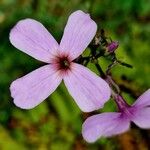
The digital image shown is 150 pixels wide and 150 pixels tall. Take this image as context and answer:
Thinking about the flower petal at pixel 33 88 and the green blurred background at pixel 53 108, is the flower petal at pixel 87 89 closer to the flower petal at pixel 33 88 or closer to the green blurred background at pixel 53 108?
the flower petal at pixel 33 88

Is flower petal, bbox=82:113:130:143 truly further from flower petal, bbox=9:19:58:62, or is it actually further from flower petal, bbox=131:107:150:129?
flower petal, bbox=9:19:58:62

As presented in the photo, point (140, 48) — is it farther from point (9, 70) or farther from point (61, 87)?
point (9, 70)

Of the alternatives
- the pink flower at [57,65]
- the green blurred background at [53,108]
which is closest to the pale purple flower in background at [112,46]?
the pink flower at [57,65]

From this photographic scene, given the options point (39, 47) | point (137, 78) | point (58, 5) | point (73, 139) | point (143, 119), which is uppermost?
point (39, 47)

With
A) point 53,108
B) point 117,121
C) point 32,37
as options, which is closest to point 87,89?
point 117,121

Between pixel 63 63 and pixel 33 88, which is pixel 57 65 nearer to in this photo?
pixel 63 63

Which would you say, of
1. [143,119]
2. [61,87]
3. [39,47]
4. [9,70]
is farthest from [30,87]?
[9,70]
